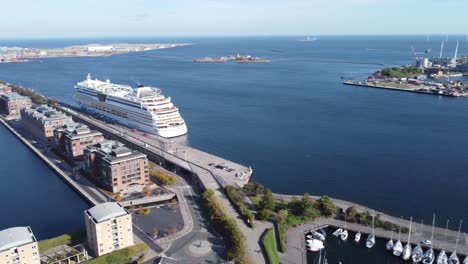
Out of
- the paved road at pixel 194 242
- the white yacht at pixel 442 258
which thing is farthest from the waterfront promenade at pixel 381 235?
the paved road at pixel 194 242

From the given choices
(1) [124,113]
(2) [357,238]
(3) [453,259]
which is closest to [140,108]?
(1) [124,113]

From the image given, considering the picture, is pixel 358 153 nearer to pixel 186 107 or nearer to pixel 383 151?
pixel 383 151

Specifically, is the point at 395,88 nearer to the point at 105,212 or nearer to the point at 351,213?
the point at 351,213

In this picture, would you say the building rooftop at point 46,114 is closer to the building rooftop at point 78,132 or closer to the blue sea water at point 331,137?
the blue sea water at point 331,137

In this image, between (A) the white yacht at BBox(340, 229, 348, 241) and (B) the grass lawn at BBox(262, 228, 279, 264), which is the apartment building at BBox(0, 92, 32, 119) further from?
(A) the white yacht at BBox(340, 229, 348, 241)

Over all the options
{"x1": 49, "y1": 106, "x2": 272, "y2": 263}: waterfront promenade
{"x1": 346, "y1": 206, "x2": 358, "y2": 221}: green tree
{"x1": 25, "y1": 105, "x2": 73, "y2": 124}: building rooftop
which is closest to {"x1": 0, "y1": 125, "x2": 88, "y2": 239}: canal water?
{"x1": 25, "y1": 105, "x2": 73, "y2": 124}: building rooftop

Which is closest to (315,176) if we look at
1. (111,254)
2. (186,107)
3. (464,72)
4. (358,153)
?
(358,153)
